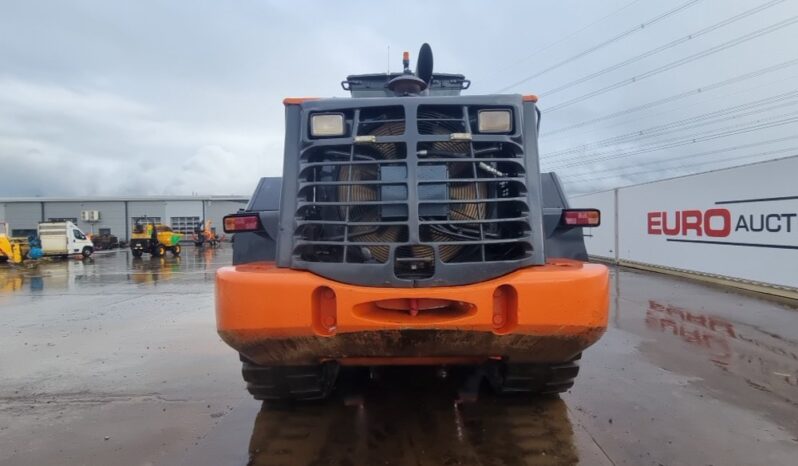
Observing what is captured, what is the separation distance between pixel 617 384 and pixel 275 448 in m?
3.01

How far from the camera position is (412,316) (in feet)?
8.93

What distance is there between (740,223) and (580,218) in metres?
8.91

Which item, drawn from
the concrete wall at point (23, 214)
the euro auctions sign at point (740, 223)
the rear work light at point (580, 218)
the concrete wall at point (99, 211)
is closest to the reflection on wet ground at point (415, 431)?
the rear work light at point (580, 218)

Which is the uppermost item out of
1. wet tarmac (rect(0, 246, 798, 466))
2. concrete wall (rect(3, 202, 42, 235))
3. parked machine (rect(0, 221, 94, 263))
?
concrete wall (rect(3, 202, 42, 235))

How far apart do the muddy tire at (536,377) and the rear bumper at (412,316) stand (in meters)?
0.73

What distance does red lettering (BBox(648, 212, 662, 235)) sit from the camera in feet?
44.1

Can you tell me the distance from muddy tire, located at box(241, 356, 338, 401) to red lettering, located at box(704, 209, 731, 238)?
1018 centimetres

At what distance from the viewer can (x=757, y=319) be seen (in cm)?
719


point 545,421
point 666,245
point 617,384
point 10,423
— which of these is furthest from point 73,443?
point 666,245

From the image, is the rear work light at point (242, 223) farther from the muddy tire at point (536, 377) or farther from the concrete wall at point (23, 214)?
the concrete wall at point (23, 214)

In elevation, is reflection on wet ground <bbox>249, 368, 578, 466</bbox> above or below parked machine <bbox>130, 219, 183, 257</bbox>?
below

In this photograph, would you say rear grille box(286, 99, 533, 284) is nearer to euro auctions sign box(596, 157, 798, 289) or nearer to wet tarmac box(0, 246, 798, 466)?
wet tarmac box(0, 246, 798, 466)

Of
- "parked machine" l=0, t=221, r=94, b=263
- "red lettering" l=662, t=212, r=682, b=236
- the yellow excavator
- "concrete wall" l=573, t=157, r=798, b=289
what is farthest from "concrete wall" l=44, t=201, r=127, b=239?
"red lettering" l=662, t=212, r=682, b=236

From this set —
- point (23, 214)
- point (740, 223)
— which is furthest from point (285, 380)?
point (23, 214)
